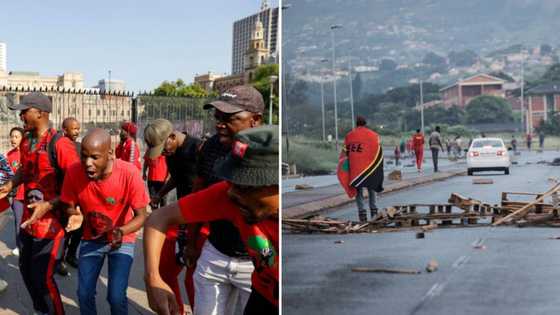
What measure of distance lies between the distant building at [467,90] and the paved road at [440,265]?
303 mm

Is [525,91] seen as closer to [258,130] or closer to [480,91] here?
[480,91]

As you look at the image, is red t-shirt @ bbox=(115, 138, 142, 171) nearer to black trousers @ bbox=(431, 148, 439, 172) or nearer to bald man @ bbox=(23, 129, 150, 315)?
bald man @ bbox=(23, 129, 150, 315)

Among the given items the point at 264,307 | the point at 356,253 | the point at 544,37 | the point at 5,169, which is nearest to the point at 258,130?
the point at 264,307

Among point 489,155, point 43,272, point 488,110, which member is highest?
point 488,110

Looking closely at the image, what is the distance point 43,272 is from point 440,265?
6.59 feet

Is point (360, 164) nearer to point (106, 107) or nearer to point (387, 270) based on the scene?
point (387, 270)

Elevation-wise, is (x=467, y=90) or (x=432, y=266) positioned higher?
(x=467, y=90)

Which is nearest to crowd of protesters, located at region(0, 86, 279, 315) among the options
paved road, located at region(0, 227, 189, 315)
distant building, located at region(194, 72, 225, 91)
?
paved road, located at region(0, 227, 189, 315)

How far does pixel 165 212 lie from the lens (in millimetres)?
2318

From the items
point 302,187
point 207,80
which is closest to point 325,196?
point 302,187

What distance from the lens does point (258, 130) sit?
2.21 metres

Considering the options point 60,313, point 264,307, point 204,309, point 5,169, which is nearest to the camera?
point 264,307

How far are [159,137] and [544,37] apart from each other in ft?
6.23

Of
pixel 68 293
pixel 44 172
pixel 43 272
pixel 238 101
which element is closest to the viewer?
pixel 238 101
